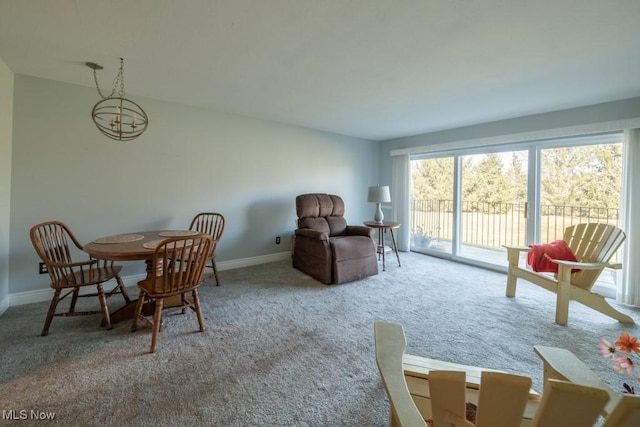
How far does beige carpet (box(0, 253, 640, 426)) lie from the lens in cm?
135

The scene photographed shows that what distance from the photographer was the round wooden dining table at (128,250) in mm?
1877

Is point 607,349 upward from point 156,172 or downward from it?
downward

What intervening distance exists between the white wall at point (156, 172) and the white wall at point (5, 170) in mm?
56

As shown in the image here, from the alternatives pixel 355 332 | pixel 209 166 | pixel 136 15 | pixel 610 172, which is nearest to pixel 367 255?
pixel 355 332

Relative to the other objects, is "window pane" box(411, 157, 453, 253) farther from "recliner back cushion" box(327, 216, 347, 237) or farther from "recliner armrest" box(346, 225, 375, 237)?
"recliner back cushion" box(327, 216, 347, 237)

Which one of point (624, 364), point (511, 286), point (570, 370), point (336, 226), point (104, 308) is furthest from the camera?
point (336, 226)

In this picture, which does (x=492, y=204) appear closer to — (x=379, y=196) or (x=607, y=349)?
(x=379, y=196)

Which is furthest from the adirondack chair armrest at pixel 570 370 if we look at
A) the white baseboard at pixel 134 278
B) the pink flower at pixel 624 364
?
the white baseboard at pixel 134 278

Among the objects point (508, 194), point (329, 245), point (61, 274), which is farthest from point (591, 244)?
point (61, 274)

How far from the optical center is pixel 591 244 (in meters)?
2.55

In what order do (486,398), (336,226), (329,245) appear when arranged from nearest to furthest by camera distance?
(486,398), (329,245), (336,226)

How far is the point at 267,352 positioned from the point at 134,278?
2.24 meters

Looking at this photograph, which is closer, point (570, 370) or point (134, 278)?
point (570, 370)

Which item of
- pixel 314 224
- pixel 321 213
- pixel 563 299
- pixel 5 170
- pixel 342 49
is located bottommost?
pixel 563 299
